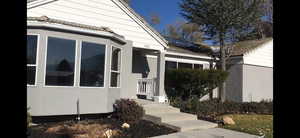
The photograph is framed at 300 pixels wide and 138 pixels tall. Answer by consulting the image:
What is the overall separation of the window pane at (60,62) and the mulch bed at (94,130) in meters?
1.50

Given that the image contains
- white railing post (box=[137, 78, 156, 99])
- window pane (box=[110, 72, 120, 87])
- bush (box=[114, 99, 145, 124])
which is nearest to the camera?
bush (box=[114, 99, 145, 124])

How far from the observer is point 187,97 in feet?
49.3

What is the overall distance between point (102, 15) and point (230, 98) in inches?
425

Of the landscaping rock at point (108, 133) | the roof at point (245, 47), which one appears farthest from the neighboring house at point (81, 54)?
the roof at point (245, 47)

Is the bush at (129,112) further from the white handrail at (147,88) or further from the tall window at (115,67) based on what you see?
the white handrail at (147,88)

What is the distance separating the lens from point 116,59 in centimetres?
1121

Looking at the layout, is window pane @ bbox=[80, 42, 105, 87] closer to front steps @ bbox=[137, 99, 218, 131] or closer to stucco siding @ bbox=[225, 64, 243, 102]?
front steps @ bbox=[137, 99, 218, 131]

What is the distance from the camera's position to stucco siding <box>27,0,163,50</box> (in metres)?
10.6

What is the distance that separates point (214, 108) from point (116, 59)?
20.0 ft

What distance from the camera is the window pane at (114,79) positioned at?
10712mm

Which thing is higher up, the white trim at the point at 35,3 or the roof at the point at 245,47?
the white trim at the point at 35,3

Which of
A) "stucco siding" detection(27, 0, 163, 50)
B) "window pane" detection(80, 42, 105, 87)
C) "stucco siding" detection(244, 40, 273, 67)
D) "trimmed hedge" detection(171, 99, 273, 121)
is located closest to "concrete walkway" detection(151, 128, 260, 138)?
"trimmed hedge" detection(171, 99, 273, 121)

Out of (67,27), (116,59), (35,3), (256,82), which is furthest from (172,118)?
(256,82)

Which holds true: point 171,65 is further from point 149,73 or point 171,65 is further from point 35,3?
point 35,3
